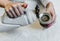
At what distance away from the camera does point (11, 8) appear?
674 mm

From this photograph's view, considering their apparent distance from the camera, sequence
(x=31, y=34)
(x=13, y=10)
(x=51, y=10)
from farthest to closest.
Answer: (x=51, y=10), (x=31, y=34), (x=13, y=10)

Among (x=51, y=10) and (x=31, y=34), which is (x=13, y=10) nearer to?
(x=31, y=34)

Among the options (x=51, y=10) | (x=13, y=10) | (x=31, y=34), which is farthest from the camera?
(x=51, y=10)

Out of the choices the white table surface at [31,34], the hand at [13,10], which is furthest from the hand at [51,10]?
the hand at [13,10]

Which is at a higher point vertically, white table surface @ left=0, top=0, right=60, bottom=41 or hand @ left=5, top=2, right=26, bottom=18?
hand @ left=5, top=2, right=26, bottom=18

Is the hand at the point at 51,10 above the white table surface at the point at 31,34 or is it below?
above

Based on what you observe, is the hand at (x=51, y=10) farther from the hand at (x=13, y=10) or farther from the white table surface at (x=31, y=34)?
the hand at (x=13, y=10)

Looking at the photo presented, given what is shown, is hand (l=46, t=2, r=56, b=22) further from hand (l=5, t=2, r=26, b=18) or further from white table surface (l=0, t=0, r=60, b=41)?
hand (l=5, t=2, r=26, b=18)

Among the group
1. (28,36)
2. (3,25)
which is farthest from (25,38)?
(3,25)

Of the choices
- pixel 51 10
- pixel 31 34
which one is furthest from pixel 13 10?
pixel 51 10

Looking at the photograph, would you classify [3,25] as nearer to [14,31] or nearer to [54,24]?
[14,31]

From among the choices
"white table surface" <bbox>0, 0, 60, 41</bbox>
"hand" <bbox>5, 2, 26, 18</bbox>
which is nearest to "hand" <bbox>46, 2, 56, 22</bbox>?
"white table surface" <bbox>0, 0, 60, 41</bbox>

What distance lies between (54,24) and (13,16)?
0.27 m

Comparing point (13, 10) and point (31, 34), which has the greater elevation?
point (13, 10)
